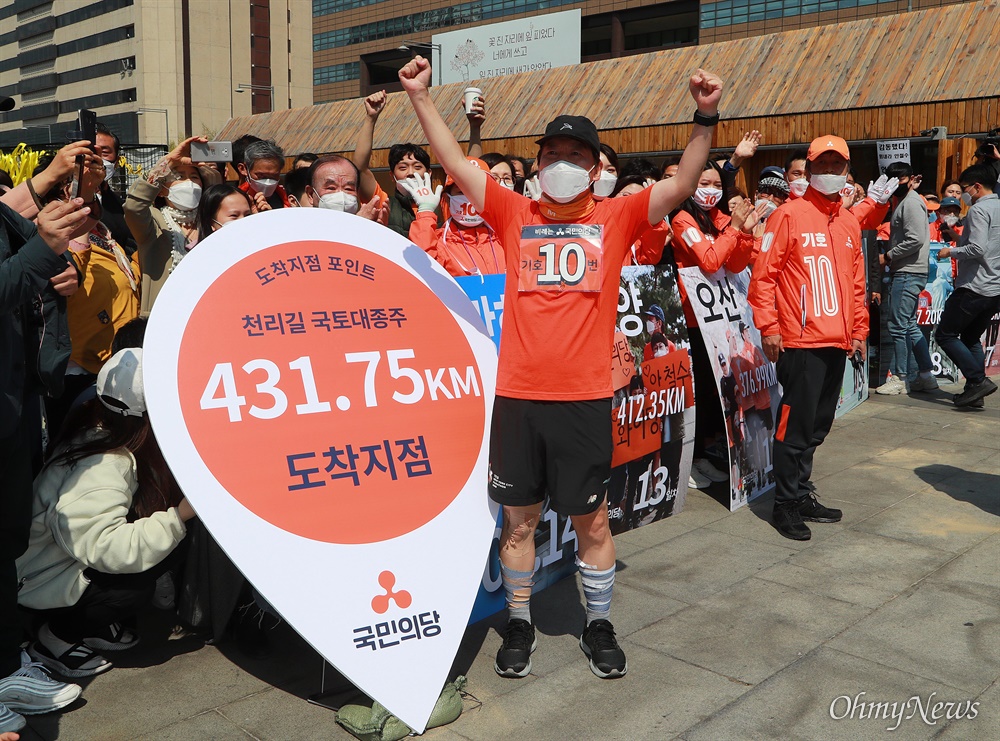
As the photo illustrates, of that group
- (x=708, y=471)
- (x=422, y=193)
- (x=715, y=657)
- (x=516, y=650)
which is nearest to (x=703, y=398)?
(x=708, y=471)

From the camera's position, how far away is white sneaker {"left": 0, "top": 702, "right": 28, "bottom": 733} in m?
2.92

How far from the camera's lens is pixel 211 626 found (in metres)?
3.65

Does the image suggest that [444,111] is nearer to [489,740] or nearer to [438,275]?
[438,275]

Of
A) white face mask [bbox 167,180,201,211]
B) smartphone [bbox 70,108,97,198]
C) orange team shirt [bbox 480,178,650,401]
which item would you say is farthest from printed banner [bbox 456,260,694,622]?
smartphone [bbox 70,108,97,198]

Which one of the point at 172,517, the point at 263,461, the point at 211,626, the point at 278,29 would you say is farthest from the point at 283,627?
the point at 278,29

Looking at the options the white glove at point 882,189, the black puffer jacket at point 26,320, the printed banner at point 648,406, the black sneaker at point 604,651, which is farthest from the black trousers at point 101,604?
the white glove at point 882,189

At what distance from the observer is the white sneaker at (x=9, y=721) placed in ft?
9.58

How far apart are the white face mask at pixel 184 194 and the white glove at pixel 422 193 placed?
3.73ft

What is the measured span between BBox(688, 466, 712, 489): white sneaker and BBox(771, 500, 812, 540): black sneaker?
30.9 inches

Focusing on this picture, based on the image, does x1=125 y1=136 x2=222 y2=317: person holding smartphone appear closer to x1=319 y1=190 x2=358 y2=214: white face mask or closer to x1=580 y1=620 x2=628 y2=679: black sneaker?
x1=319 y1=190 x2=358 y2=214: white face mask

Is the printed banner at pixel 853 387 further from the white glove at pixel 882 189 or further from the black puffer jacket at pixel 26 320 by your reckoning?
Result: the black puffer jacket at pixel 26 320

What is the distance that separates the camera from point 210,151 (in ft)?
14.9

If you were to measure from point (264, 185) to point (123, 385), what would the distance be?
2.29 meters

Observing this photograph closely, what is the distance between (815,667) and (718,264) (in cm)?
280
